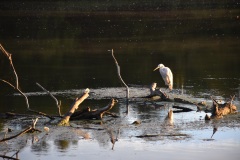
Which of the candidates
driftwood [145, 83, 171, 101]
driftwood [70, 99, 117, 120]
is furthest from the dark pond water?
driftwood [70, 99, 117, 120]

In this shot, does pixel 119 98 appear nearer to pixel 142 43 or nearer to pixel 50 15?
pixel 142 43

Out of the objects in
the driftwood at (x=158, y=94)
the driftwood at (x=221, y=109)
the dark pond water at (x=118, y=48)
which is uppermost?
the dark pond water at (x=118, y=48)

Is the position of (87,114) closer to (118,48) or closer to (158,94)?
(158,94)

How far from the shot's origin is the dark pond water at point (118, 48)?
2089 cm

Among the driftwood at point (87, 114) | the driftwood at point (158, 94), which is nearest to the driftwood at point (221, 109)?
the driftwood at point (158, 94)

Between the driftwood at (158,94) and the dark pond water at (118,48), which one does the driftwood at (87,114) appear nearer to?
the dark pond water at (118,48)

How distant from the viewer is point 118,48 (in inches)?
1247

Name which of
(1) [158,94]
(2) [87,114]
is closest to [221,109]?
(1) [158,94]

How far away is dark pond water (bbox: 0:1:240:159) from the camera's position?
20891mm

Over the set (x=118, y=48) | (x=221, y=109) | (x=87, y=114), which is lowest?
(x=87, y=114)

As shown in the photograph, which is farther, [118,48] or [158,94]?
[118,48]

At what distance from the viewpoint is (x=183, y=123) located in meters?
14.9

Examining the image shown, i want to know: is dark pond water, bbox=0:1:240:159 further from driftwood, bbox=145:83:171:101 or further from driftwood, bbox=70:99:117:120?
driftwood, bbox=70:99:117:120

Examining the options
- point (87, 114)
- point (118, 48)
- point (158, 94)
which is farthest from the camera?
point (118, 48)
